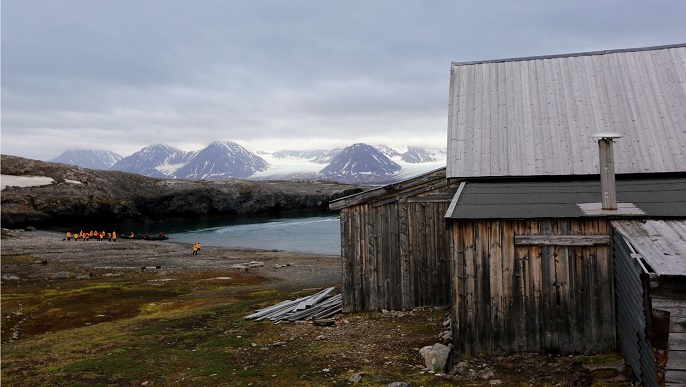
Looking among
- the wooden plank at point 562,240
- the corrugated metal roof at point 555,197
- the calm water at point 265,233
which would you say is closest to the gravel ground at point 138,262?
the calm water at point 265,233

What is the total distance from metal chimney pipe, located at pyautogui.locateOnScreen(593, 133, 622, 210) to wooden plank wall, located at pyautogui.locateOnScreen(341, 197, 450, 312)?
5.61 meters

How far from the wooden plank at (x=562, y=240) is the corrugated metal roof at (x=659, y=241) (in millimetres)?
491

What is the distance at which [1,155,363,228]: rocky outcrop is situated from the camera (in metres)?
86.1

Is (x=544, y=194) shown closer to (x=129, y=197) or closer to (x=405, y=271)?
(x=405, y=271)

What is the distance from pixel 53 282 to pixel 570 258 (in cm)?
2826

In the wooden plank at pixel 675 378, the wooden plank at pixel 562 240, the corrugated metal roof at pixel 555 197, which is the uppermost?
the corrugated metal roof at pixel 555 197

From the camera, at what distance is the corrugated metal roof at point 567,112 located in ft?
51.4

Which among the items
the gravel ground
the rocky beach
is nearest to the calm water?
the gravel ground

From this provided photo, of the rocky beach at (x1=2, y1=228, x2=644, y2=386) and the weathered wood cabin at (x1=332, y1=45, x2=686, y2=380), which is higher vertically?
the weathered wood cabin at (x1=332, y1=45, x2=686, y2=380)

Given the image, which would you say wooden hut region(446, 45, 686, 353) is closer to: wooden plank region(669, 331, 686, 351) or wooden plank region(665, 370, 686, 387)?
wooden plank region(669, 331, 686, 351)

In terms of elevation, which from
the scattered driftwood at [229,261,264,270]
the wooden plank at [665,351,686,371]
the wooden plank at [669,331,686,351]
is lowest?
the scattered driftwood at [229,261,264,270]

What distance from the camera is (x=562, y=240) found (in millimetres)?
Result: 11562

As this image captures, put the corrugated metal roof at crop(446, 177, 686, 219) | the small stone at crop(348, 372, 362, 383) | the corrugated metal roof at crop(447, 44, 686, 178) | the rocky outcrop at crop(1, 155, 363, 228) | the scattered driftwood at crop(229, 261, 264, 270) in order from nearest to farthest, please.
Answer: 1. the small stone at crop(348, 372, 362, 383)
2. the corrugated metal roof at crop(446, 177, 686, 219)
3. the corrugated metal roof at crop(447, 44, 686, 178)
4. the scattered driftwood at crop(229, 261, 264, 270)
5. the rocky outcrop at crop(1, 155, 363, 228)

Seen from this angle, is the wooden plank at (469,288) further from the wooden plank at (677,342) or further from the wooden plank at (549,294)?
the wooden plank at (677,342)
